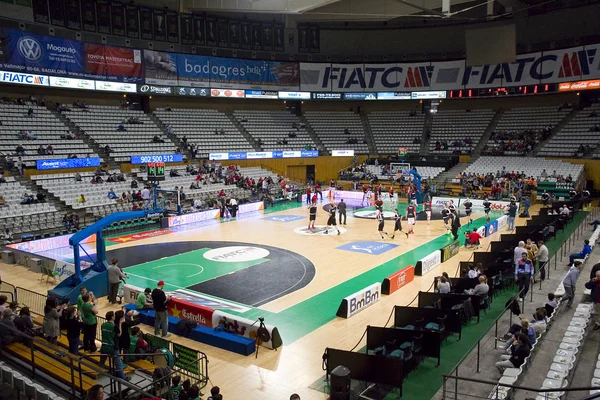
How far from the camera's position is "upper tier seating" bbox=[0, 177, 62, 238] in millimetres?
25234

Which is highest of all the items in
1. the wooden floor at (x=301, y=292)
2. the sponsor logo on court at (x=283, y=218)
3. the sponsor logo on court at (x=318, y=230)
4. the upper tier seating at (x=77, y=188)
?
the upper tier seating at (x=77, y=188)

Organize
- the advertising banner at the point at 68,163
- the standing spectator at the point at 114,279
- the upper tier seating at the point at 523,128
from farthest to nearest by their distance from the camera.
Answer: the upper tier seating at the point at 523,128
the advertising banner at the point at 68,163
the standing spectator at the point at 114,279

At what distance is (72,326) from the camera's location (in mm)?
10039

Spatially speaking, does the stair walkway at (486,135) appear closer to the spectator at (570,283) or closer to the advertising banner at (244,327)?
the spectator at (570,283)

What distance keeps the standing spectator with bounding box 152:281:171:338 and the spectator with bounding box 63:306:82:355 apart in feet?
8.48

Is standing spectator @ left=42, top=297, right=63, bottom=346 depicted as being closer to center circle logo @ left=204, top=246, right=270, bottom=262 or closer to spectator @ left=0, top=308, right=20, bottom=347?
spectator @ left=0, top=308, right=20, bottom=347

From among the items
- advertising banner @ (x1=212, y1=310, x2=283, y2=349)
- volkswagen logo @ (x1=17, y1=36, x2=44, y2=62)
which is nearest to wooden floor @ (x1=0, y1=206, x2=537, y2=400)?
advertising banner @ (x1=212, y1=310, x2=283, y2=349)

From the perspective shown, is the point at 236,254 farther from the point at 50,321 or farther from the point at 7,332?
the point at 7,332

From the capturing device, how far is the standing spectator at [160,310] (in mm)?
12695

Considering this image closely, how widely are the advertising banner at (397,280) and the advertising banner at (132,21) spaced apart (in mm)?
34719

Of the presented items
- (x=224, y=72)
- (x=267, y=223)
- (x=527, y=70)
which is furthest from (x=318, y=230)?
(x=527, y=70)

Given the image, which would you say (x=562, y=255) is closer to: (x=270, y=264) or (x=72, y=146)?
(x=270, y=264)

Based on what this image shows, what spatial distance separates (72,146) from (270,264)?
21.6 meters

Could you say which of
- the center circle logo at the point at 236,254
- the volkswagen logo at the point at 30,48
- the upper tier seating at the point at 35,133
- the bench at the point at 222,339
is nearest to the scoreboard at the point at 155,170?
the center circle logo at the point at 236,254
